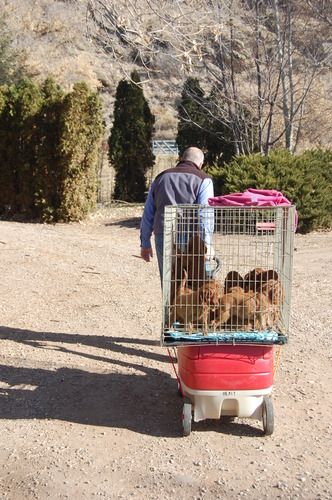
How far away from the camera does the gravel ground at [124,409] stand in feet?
12.9

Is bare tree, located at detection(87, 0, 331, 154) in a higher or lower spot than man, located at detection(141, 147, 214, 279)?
higher

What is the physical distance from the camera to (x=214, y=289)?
4.35 metres

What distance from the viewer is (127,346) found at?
6.34m

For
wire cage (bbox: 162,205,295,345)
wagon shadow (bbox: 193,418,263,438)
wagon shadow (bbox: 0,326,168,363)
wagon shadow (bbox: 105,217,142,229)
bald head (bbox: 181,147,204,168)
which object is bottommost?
wagon shadow (bbox: 193,418,263,438)

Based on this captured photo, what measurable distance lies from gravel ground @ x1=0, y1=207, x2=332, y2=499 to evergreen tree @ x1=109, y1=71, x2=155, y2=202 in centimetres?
1016

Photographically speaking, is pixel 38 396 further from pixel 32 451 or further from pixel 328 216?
pixel 328 216

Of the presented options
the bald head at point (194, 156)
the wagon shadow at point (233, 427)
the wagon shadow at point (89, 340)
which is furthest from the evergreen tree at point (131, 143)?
the wagon shadow at point (233, 427)

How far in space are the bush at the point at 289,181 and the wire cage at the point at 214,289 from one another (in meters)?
8.33

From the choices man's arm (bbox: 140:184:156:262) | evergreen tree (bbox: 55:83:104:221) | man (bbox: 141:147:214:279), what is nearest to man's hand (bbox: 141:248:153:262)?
man's arm (bbox: 140:184:156:262)

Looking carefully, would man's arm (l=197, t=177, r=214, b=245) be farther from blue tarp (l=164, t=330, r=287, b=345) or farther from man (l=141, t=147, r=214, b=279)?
blue tarp (l=164, t=330, r=287, b=345)

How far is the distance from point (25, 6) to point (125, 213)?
24.3 metres

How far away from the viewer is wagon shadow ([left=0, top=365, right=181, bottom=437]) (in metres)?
4.74

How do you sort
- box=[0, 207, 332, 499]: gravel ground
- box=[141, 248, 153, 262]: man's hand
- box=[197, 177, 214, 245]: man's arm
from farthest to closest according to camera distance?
1. box=[141, 248, 153, 262]: man's hand
2. box=[197, 177, 214, 245]: man's arm
3. box=[0, 207, 332, 499]: gravel ground

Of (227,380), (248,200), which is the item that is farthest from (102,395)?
(248,200)
